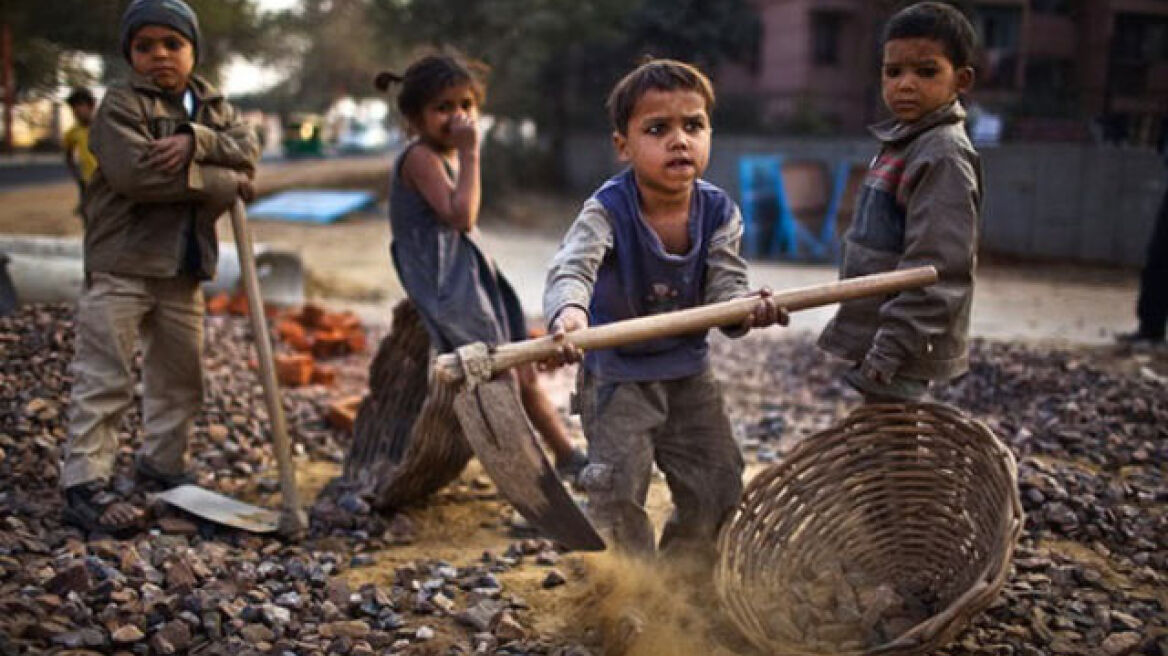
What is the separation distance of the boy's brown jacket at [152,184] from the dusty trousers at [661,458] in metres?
1.59

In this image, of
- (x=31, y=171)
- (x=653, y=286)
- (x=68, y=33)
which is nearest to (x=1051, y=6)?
(x=68, y=33)

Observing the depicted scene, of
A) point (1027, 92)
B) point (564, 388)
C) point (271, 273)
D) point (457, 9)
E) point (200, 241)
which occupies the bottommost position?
point (564, 388)

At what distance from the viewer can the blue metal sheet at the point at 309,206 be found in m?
15.1

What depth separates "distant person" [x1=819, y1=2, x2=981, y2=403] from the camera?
2.81 m

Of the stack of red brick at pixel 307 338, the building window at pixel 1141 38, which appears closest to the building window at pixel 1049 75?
the building window at pixel 1141 38

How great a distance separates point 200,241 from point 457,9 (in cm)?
1522

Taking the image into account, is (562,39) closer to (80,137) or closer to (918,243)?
(80,137)

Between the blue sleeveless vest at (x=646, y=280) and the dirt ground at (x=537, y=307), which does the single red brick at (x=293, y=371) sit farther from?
the blue sleeveless vest at (x=646, y=280)

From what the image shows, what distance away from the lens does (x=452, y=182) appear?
3814 millimetres

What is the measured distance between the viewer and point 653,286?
2.92 m

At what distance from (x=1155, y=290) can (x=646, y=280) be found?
529 cm

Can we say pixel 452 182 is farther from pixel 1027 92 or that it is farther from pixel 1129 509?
pixel 1027 92

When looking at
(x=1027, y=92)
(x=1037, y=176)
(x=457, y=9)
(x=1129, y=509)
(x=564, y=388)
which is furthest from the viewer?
(x=457, y=9)

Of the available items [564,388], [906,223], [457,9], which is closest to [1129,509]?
[906,223]
